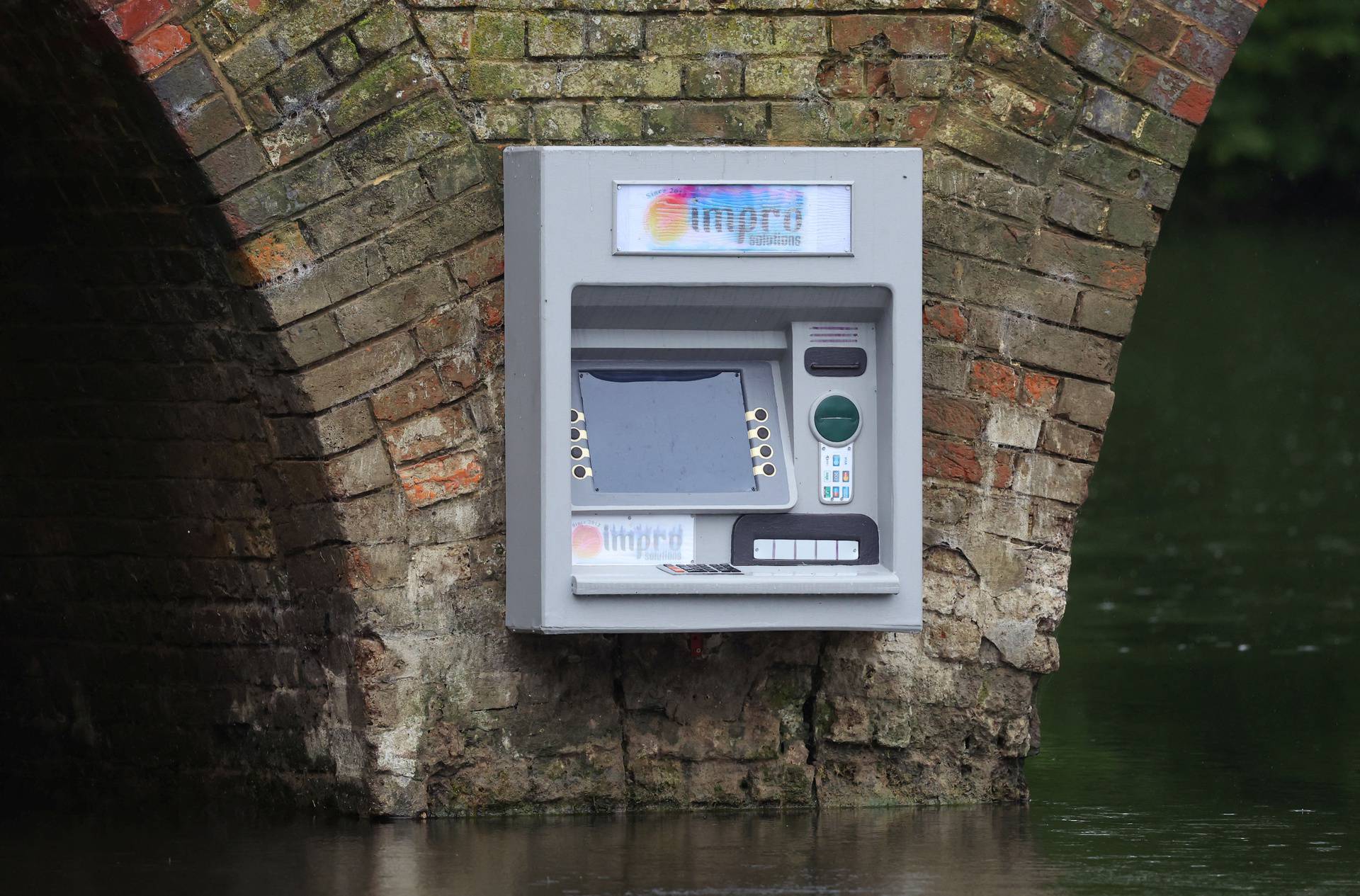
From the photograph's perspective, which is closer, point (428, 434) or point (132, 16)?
point (132, 16)

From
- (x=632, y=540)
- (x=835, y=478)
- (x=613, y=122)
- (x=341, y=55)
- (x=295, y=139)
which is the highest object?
(x=341, y=55)

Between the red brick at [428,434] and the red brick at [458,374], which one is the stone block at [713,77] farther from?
the red brick at [428,434]

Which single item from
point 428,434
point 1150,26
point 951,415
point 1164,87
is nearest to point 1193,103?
point 1164,87

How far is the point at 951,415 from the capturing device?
6.38 meters

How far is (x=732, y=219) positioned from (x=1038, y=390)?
106 centimetres

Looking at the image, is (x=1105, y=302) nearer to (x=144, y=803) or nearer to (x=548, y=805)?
(x=548, y=805)

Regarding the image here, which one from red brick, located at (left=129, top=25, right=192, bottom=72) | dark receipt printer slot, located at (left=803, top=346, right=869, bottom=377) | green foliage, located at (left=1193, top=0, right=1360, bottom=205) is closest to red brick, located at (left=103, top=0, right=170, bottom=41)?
red brick, located at (left=129, top=25, right=192, bottom=72)

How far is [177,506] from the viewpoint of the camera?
263 inches

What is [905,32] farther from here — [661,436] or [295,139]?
[295,139]

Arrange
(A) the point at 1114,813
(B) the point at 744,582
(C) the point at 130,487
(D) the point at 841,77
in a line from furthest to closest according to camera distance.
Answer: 1. (C) the point at 130,487
2. (A) the point at 1114,813
3. (D) the point at 841,77
4. (B) the point at 744,582

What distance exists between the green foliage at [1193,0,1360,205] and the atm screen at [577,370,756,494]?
29.2 metres

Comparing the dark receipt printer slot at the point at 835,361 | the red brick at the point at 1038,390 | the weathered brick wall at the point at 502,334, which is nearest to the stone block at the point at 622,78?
the weathered brick wall at the point at 502,334

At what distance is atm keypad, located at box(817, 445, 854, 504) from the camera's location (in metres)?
6.07

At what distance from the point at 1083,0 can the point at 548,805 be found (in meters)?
2.51
